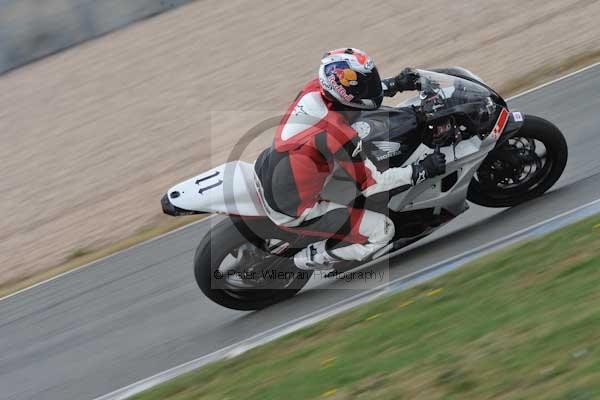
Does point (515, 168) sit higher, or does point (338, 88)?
point (338, 88)

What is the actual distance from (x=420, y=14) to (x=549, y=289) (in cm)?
968

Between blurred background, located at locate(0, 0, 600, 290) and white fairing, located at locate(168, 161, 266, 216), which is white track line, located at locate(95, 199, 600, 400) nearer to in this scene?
white fairing, located at locate(168, 161, 266, 216)

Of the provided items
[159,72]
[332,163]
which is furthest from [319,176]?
[159,72]

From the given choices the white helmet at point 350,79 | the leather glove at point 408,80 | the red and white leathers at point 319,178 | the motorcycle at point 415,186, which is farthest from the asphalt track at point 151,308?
the white helmet at point 350,79

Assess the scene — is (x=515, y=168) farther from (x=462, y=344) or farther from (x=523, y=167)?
(x=462, y=344)

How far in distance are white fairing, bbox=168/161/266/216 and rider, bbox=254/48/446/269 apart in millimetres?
123

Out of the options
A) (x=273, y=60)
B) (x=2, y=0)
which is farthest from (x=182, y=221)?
(x=2, y=0)

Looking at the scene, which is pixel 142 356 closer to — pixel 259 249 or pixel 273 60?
pixel 259 249

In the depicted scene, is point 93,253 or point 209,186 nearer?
point 209,186

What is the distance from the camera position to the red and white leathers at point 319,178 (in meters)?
6.36

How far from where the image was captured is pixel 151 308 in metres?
7.78

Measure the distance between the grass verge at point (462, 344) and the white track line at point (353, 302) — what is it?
0.21 m

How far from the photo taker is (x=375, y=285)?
6.82 m

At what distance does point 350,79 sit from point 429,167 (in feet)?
2.85
